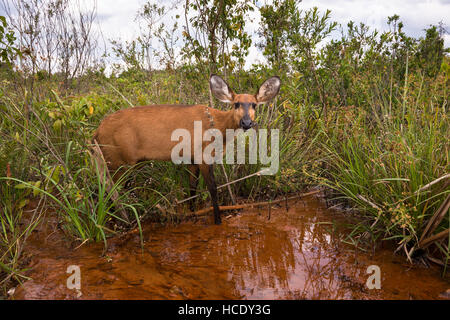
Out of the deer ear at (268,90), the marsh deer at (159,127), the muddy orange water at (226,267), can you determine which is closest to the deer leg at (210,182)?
the marsh deer at (159,127)

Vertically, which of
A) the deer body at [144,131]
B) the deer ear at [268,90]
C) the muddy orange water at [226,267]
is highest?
the deer ear at [268,90]

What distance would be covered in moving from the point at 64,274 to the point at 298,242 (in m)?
2.32

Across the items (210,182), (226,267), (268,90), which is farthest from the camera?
(268,90)

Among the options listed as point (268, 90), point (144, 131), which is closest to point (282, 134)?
point (268, 90)

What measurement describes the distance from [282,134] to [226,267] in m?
2.72

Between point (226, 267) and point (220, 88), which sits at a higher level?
point (220, 88)

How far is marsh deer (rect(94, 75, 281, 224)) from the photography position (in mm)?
4109

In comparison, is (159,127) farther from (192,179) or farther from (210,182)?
(210,182)

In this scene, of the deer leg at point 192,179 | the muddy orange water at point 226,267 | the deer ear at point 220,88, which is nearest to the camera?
the muddy orange water at point 226,267

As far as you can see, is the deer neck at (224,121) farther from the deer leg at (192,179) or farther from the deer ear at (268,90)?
the deer leg at (192,179)

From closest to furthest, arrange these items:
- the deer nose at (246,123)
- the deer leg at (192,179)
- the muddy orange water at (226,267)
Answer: the muddy orange water at (226,267) < the deer nose at (246,123) < the deer leg at (192,179)

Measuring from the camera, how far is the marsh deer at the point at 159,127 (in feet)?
13.5

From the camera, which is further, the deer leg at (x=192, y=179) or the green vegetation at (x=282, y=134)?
the deer leg at (x=192, y=179)

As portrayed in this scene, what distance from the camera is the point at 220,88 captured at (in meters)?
4.16
